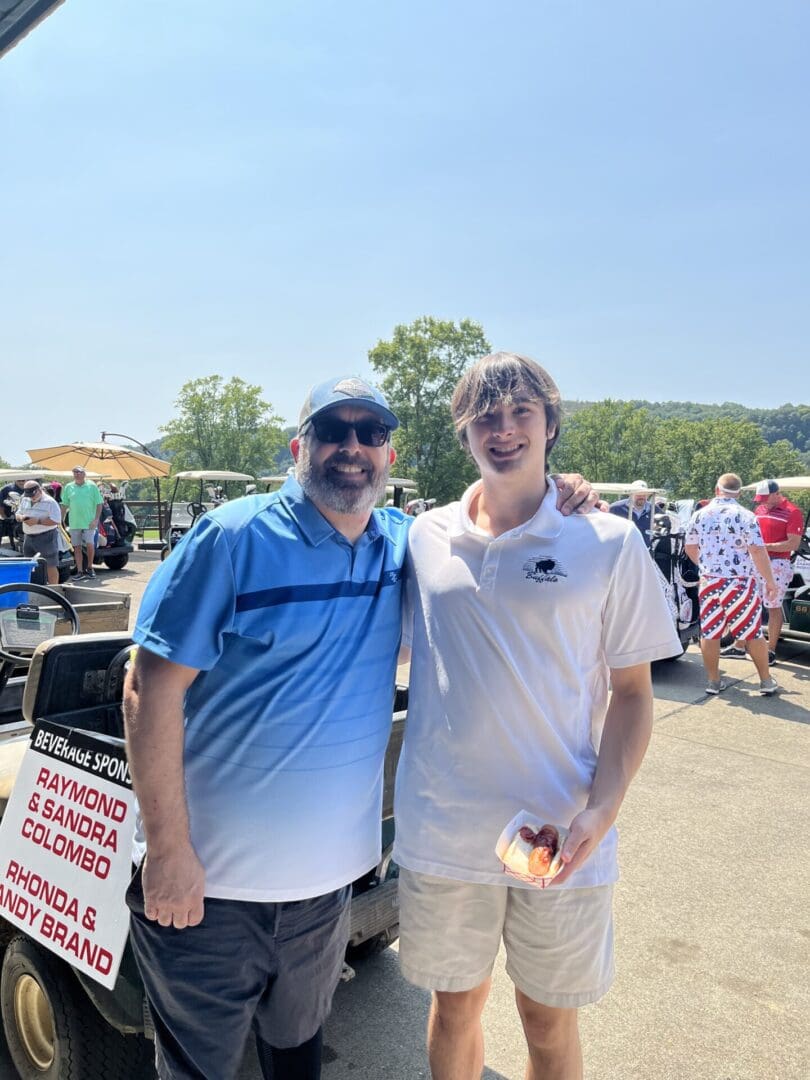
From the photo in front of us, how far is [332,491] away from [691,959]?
247cm

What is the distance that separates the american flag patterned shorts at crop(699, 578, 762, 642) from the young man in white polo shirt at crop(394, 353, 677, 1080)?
17.5 feet

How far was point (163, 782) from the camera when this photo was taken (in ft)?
5.16

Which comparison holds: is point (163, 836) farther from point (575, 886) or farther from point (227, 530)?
point (575, 886)

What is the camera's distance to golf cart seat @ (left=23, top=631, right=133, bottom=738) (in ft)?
7.95

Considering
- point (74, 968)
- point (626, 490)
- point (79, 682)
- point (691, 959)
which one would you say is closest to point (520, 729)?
point (74, 968)

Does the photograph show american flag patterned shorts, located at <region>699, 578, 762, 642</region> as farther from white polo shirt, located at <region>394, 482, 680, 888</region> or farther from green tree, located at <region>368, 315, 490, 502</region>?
green tree, located at <region>368, 315, 490, 502</region>

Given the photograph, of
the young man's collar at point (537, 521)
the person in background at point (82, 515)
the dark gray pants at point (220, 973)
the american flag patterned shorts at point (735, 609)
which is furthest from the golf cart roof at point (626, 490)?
the person in background at point (82, 515)

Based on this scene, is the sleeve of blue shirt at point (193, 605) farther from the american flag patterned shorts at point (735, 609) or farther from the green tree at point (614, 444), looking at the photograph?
the green tree at point (614, 444)

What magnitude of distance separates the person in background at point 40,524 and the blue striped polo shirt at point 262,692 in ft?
35.4

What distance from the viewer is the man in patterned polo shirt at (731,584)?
6.68 m

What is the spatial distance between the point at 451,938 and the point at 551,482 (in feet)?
3.87

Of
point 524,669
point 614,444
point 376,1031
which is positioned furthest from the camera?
point 614,444

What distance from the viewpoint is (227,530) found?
163 cm

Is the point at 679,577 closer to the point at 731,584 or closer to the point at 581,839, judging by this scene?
the point at 731,584
